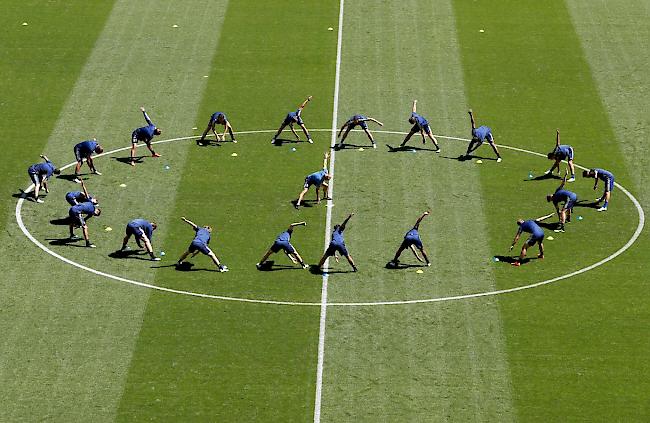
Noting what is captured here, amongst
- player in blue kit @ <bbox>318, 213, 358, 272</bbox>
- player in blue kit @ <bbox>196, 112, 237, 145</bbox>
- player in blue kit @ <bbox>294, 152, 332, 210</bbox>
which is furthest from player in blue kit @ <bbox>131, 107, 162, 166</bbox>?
player in blue kit @ <bbox>318, 213, 358, 272</bbox>

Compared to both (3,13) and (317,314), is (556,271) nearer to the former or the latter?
(317,314)

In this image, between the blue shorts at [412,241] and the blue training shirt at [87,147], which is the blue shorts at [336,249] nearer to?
the blue shorts at [412,241]

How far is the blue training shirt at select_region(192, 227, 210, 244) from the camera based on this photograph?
165ft

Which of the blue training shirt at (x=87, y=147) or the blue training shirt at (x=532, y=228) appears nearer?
the blue training shirt at (x=532, y=228)

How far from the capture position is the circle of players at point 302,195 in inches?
1987

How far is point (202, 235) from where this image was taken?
166 feet

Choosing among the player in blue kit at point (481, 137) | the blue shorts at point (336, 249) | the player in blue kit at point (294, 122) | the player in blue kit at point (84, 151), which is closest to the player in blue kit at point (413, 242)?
the blue shorts at point (336, 249)

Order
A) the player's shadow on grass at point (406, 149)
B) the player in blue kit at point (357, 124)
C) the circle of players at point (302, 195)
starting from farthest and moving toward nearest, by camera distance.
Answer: the player's shadow on grass at point (406, 149) < the player in blue kit at point (357, 124) < the circle of players at point (302, 195)

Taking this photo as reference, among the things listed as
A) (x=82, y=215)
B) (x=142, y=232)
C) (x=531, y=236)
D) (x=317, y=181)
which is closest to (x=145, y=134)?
(x=82, y=215)

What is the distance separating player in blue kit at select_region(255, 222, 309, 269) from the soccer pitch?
0.69m

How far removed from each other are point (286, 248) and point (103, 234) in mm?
7886

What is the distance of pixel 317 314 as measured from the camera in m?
48.2

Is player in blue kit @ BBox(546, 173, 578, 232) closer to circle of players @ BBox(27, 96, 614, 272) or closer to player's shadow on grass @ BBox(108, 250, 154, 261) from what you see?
circle of players @ BBox(27, 96, 614, 272)

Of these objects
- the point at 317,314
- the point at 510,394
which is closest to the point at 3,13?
the point at 317,314
